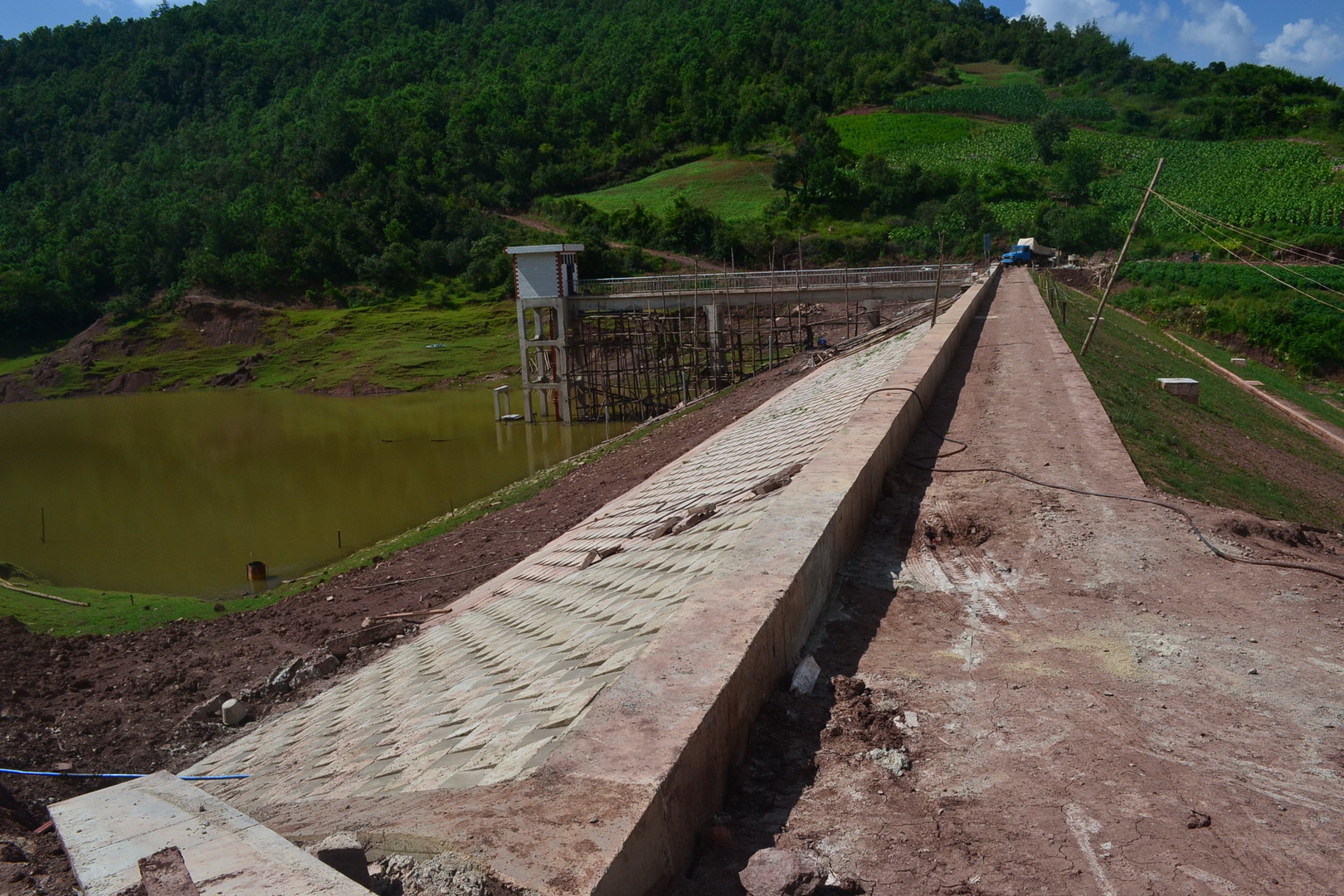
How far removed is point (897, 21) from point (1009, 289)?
9569cm

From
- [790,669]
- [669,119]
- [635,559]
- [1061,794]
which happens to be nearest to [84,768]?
[635,559]

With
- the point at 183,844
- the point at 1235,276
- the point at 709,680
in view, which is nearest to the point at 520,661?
the point at 709,680

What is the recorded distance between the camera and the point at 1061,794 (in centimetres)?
343

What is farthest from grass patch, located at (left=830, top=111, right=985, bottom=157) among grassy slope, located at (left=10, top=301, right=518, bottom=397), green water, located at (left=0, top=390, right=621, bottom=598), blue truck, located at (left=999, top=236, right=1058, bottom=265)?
green water, located at (left=0, top=390, right=621, bottom=598)

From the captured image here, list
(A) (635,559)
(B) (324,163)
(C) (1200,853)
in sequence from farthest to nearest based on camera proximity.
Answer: (B) (324,163) < (A) (635,559) < (C) (1200,853)

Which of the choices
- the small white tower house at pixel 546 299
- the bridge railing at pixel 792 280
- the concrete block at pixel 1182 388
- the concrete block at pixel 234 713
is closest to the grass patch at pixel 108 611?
the concrete block at pixel 234 713

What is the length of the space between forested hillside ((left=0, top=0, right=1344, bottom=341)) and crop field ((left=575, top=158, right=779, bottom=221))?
152 inches

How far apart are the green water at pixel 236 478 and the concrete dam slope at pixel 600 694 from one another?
34.1 ft

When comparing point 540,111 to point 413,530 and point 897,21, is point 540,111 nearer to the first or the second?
point 897,21

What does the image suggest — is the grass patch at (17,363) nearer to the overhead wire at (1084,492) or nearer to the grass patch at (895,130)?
the grass patch at (895,130)

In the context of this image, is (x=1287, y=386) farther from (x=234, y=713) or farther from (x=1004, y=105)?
(x=1004, y=105)

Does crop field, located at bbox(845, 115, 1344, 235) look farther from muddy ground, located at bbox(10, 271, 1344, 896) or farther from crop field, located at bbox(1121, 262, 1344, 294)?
muddy ground, located at bbox(10, 271, 1344, 896)

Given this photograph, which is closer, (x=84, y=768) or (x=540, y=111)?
(x=84, y=768)

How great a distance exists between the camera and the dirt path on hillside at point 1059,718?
10.1 feet
